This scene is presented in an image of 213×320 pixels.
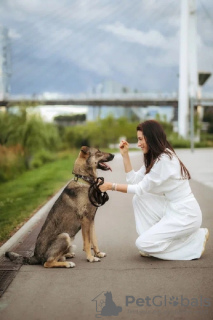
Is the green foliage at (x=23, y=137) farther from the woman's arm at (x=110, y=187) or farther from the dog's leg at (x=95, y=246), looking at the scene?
the woman's arm at (x=110, y=187)

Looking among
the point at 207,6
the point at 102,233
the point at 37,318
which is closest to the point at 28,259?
the point at 37,318

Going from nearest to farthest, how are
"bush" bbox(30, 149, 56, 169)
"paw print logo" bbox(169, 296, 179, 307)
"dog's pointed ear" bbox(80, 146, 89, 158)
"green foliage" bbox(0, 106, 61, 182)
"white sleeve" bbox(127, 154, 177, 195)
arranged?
"paw print logo" bbox(169, 296, 179, 307) → "dog's pointed ear" bbox(80, 146, 89, 158) → "white sleeve" bbox(127, 154, 177, 195) → "green foliage" bbox(0, 106, 61, 182) → "bush" bbox(30, 149, 56, 169)

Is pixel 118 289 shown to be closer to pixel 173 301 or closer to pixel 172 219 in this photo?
pixel 173 301

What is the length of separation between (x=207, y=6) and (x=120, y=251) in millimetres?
46622

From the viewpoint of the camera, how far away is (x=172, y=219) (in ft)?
18.2

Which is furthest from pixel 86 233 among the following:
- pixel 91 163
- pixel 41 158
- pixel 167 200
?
pixel 41 158

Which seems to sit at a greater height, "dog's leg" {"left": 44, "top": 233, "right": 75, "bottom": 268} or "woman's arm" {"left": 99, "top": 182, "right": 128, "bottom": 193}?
"woman's arm" {"left": 99, "top": 182, "right": 128, "bottom": 193}

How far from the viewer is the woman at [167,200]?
5488 mm

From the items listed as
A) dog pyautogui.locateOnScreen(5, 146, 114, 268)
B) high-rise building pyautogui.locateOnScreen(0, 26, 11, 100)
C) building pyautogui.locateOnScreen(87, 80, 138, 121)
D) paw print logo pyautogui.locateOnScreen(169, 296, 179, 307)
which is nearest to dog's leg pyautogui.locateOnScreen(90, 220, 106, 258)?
dog pyautogui.locateOnScreen(5, 146, 114, 268)

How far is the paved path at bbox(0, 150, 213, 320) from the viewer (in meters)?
3.91

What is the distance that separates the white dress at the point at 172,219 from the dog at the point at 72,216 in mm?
464

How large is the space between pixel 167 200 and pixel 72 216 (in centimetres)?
114

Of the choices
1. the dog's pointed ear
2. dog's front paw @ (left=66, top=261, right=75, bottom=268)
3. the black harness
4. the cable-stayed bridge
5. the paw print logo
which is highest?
the cable-stayed bridge

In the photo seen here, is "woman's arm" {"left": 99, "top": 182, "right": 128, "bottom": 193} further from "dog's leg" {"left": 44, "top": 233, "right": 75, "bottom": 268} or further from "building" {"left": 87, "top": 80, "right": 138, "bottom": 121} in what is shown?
"building" {"left": 87, "top": 80, "right": 138, "bottom": 121}
